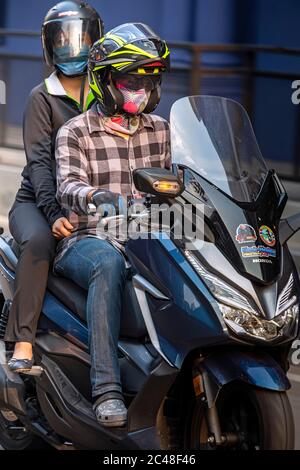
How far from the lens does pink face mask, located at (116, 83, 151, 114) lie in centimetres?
558

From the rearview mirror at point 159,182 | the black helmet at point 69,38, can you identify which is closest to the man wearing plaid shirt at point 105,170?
the rearview mirror at point 159,182

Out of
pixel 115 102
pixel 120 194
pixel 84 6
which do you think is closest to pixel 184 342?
pixel 120 194

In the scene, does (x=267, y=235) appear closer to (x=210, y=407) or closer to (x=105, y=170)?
(x=210, y=407)

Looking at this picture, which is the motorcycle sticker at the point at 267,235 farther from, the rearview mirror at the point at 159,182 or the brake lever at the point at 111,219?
the brake lever at the point at 111,219

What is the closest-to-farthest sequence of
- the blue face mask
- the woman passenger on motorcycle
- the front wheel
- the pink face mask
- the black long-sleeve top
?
the front wheel, the pink face mask, the woman passenger on motorcycle, the black long-sleeve top, the blue face mask

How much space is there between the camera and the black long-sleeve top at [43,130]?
6.07 metres

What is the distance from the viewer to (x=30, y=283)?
5.68 meters

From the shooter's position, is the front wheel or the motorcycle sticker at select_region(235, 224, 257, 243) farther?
the motorcycle sticker at select_region(235, 224, 257, 243)

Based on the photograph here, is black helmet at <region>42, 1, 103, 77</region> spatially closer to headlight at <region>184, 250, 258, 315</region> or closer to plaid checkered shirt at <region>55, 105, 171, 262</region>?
plaid checkered shirt at <region>55, 105, 171, 262</region>

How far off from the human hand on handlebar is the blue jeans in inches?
10.5

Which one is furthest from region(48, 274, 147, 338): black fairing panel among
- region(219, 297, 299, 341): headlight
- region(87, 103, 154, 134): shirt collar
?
region(87, 103, 154, 134): shirt collar

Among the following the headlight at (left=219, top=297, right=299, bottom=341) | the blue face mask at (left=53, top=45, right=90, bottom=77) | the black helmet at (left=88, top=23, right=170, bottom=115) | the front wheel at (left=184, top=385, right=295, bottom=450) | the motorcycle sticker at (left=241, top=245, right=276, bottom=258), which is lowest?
the front wheel at (left=184, top=385, right=295, bottom=450)

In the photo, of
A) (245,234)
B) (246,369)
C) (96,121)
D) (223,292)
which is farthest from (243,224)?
(96,121)

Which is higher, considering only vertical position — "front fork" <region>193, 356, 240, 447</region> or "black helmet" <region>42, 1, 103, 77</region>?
"black helmet" <region>42, 1, 103, 77</region>
